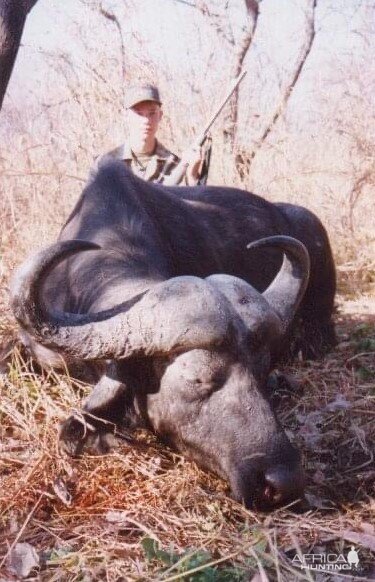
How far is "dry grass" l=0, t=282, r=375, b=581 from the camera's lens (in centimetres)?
248

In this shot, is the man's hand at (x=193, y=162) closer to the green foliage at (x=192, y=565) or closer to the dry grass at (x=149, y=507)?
the dry grass at (x=149, y=507)

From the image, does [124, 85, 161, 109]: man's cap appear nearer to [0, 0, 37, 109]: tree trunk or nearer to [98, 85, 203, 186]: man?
[98, 85, 203, 186]: man

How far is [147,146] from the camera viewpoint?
7.35 metres

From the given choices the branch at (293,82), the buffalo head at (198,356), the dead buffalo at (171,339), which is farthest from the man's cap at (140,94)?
the buffalo head at (198,356)

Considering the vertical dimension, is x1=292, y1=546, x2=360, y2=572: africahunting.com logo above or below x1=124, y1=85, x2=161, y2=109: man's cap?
below

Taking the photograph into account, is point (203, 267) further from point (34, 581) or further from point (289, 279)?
point (34, 581)

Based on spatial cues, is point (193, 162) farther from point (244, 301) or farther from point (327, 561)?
point (327, 561)

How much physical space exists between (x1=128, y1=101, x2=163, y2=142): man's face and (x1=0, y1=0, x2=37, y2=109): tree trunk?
2.98 meters

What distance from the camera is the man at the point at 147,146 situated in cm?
722

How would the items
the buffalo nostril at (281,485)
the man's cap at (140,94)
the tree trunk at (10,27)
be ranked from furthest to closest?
the man's cap at (140,94), the tree trunk at (10,27), the buffalo nostril at (281,485)

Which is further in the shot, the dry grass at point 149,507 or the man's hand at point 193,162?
the man's hand at point 193,162

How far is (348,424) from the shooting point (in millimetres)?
3916

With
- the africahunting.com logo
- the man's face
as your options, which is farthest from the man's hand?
the africahunting.com logo

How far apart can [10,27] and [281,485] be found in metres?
3.17
